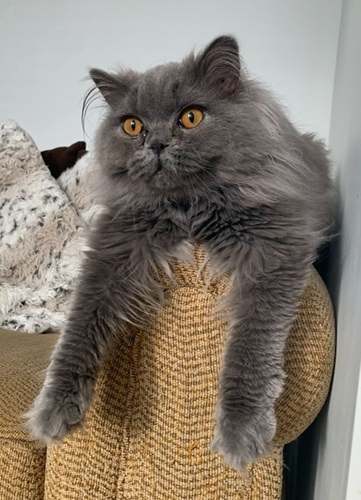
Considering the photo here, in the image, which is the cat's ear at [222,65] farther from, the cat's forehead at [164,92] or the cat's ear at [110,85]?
the cat's ear at [110,85]

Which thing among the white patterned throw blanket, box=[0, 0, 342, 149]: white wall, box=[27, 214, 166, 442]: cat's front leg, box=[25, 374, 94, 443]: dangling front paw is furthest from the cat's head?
box=[0, 0, 342, 149]: white wall

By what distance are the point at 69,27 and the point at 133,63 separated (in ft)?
1.23

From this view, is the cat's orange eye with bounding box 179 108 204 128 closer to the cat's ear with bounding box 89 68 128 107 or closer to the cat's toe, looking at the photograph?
the cat's ear with bounding box 89 68 128 107

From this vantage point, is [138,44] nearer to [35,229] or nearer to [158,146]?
[35,229]

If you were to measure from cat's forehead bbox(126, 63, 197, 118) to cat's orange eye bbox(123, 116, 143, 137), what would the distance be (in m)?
0.02

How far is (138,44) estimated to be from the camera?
2406 millimetres

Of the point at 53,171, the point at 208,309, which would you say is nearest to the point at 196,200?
the point at 208,309

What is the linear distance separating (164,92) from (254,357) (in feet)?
1.76

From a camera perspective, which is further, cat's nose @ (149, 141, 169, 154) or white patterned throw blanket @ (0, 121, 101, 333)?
white patterned throw blanket @ (0, 121, 101, 333)

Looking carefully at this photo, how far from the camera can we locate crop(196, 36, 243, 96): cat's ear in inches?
38.9

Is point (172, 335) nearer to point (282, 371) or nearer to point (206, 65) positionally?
point (282, 371)

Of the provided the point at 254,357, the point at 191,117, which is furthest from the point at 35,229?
the point at 254,357

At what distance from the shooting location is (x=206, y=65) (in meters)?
1.01

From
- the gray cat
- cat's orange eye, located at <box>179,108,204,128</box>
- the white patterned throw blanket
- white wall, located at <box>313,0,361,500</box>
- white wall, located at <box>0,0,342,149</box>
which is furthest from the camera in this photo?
white wall, located at <box>0,0,342,149</box>
